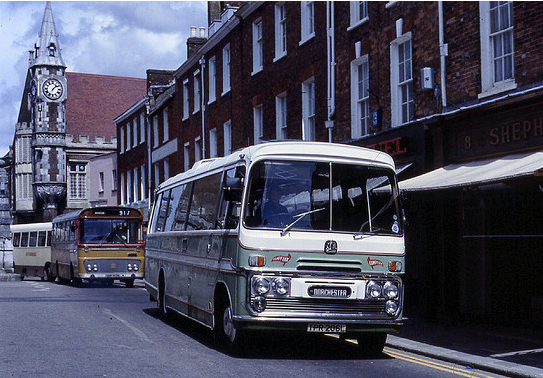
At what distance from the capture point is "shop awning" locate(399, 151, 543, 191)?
1106 cm

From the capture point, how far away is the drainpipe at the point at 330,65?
21.4 m

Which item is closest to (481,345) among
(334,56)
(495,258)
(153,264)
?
(495,258)

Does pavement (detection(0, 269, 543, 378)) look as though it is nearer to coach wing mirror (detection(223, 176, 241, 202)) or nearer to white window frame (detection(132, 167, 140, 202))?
coach wing mirror (detection(223, 176, 241, 202))

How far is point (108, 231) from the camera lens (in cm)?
2655

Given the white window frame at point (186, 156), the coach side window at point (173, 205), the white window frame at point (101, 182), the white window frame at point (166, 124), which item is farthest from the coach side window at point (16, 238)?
the coach side window at point (173, 205)

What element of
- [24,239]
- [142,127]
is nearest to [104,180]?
[142,127]

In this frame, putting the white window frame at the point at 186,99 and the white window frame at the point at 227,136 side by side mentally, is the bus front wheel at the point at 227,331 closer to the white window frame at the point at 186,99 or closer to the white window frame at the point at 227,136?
the white window frame at the point at 227,136

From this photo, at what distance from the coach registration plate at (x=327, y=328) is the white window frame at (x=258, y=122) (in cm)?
1799

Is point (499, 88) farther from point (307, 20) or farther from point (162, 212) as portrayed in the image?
point (307, 20)

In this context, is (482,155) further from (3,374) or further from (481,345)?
(3,374)

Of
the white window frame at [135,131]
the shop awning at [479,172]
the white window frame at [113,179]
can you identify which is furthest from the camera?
the white window frame at [113,179]

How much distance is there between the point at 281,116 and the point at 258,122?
2378 millimetres

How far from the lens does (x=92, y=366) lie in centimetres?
919

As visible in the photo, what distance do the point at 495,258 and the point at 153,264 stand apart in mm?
6793
